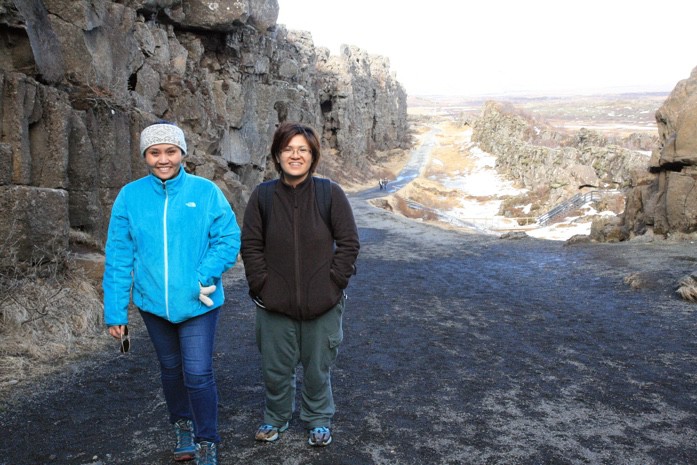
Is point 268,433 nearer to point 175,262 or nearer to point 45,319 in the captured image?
point 175,262

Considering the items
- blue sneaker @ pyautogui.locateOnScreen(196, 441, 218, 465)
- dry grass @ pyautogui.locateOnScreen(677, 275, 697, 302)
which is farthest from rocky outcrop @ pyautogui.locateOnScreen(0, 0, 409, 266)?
dry grass @ pyautogui.locateOnScreen(677, 275, 697, 302)

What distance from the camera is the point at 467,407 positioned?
5168 mm

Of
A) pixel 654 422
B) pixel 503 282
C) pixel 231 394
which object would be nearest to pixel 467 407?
pixel 654 422

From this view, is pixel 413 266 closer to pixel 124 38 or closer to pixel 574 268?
pixel 574 268

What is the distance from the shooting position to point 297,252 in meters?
3.99

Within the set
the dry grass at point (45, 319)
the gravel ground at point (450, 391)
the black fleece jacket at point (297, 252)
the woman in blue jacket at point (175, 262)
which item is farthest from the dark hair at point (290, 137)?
the dry grass at point (45, 319)

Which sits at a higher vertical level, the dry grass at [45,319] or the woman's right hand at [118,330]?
the woman's right hand at [118,330]

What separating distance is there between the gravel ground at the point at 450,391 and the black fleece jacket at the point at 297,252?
3.44 feet

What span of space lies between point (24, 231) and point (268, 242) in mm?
4791

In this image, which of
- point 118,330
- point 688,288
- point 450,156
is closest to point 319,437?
point 118,330

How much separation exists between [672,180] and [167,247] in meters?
15.4

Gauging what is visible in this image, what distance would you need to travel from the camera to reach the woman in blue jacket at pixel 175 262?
12.1 feet

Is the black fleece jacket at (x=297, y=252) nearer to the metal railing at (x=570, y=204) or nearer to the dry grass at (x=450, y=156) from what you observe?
the metal railing at (x=570, y=204)

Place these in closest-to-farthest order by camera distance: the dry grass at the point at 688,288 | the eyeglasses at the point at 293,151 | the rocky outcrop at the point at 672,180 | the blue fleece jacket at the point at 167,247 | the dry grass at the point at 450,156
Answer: the blue fleece jacket at the point at 167,247
the eyeglasses at the point at 293,151
the dry grass at the point at 688,288
the rocky outcrop at the point at 672,180
the dry grass at the point at 450,156
